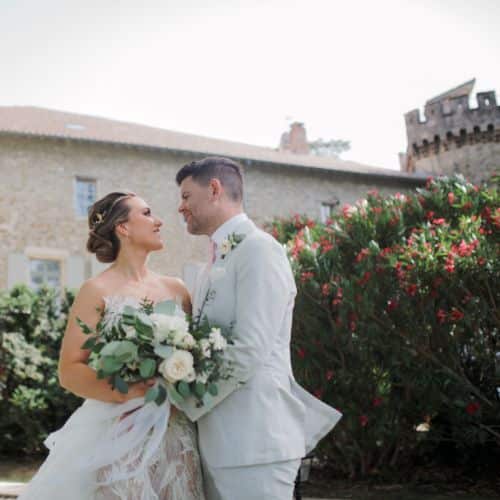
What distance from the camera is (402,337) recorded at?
6.50 meters

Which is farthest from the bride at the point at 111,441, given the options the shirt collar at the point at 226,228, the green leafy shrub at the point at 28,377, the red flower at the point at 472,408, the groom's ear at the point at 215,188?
the green leafy shrub at the point at 28,377

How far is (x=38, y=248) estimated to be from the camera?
67.5 feet

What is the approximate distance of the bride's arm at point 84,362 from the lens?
2.92m

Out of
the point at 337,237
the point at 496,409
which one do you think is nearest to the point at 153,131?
the point at 337,237

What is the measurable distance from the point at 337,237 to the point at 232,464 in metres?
4.97

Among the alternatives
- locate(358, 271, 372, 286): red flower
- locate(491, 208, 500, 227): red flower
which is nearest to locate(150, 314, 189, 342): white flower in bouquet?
locate(358, 271, 372, 286): red flower

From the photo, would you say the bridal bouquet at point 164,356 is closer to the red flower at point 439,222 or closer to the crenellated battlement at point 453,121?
the red flower at point 439,222

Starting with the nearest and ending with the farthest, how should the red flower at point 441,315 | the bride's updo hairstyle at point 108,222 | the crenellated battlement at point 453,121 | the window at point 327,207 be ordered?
1. the bride's updo hairstyle at point 108,222
2. the red flower at point 441,315
3. the window at point 327,207
4. the crenellated battlement at point 453,121

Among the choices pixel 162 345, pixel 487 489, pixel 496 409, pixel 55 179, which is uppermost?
pixel 55 179

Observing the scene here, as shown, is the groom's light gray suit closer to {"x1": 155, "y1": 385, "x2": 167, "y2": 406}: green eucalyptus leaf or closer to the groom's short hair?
{"x1": 155, "y1": 385, "x2": 167, "y2": 406}: green eucalyptus leaf

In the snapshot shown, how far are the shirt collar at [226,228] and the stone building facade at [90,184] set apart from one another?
17.0 meters

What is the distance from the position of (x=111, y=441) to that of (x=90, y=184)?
1959cm

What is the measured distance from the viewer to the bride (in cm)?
283

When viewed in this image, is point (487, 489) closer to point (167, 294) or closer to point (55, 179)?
point (167, 294)
